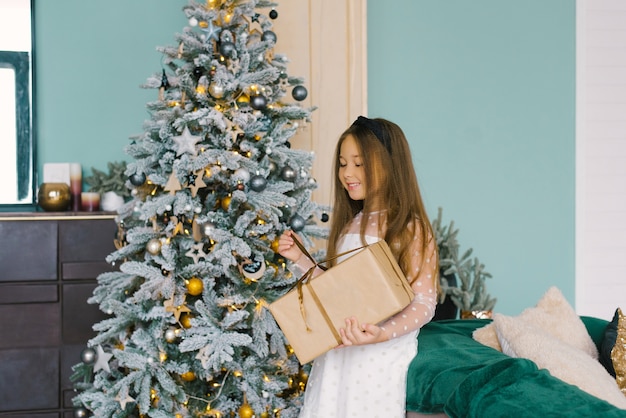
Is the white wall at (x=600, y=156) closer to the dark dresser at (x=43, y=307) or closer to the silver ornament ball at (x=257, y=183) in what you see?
the silver ornament ball at (x=257, y=183)

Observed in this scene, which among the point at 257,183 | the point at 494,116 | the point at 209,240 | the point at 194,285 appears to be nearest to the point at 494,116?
the point at 494,116

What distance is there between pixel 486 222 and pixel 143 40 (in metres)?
2.18

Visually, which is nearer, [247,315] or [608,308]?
[247,315]

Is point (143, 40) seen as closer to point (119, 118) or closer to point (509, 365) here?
point (119, 118)

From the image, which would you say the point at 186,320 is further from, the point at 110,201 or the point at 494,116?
the point at 494,116

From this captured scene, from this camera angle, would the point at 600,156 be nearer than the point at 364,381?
No

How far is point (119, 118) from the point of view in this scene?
386 centimetres

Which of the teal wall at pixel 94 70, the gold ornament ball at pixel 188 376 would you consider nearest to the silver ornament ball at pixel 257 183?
the gold ornament ball at pixel 188 376

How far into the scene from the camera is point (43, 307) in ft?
11.1

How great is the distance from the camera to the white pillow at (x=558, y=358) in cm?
184

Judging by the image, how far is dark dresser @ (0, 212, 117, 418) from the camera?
131 inches

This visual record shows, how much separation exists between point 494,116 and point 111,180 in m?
2.20

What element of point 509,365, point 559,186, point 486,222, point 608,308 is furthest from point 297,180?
point 608,308

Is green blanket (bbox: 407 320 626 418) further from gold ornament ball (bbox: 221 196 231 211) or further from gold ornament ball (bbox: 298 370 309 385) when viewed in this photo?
gold ornament ball (bbox: 221 196 231 211)
